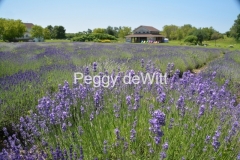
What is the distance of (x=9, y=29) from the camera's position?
1047 inches

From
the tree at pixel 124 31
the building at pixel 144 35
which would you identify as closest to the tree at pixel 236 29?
the building at pixel 144 35

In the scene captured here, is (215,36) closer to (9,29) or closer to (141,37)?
(141,37)

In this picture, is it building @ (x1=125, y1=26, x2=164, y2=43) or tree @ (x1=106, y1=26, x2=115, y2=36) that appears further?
tree @ (x1=106, y1=26, x2=115, y2=36)

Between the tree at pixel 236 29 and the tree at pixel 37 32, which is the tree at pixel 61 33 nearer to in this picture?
the tree at pixel 37 32

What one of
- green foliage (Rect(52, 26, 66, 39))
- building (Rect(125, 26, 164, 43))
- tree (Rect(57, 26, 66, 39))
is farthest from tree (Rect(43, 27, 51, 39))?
building (Rect(125, 26, 164, 43))

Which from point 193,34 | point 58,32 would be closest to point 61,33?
point 58,32

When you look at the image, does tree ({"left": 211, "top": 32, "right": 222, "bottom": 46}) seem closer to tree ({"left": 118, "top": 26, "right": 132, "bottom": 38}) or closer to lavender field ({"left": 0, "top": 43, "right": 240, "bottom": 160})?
tree ({"left": 118, "top": 26, "right": 132, "bottom": 38})

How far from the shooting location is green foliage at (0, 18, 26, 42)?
25.7 m

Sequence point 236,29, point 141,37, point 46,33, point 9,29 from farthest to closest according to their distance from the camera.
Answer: point 141,37, point 46,33, point 236,29, point 9,29

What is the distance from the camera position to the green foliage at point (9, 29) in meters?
25.7

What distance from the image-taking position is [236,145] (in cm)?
235

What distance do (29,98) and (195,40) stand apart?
36.6 meters

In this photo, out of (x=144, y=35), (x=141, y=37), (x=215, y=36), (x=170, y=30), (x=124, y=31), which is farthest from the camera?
(x=170, y=30)

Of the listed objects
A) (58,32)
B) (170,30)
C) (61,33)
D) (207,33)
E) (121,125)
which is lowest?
(121,125)
